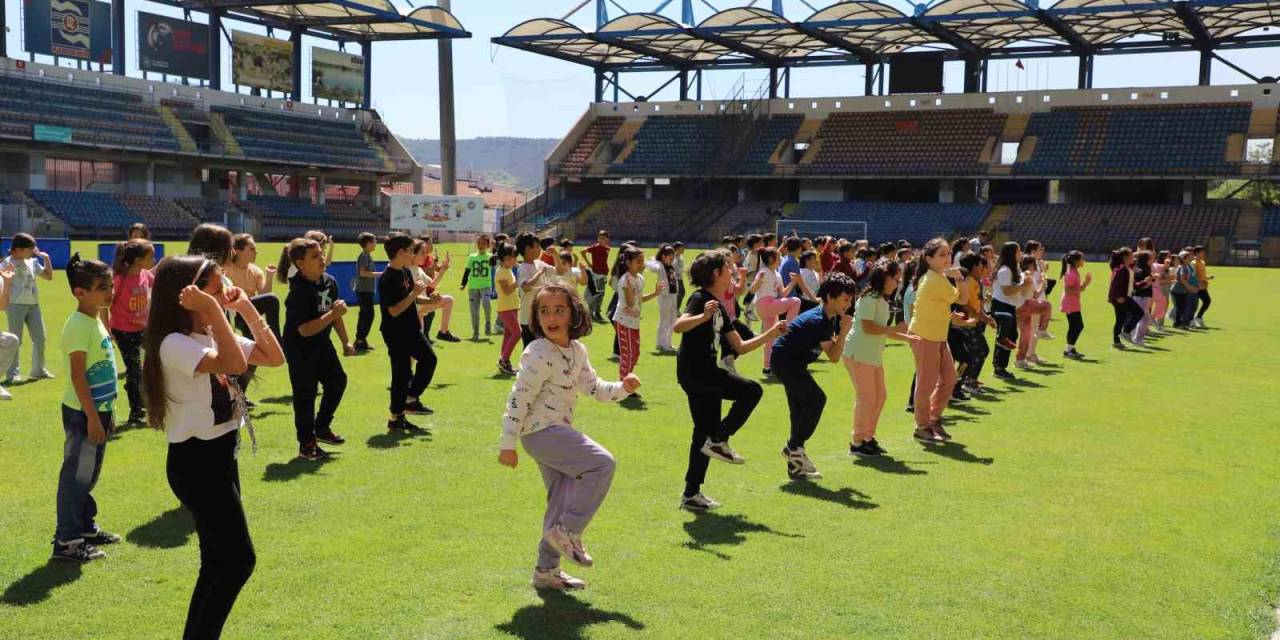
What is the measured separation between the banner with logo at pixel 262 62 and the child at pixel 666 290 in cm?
5419

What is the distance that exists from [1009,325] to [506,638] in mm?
10549

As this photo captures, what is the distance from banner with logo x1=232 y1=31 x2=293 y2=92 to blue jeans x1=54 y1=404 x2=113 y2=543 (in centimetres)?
6266

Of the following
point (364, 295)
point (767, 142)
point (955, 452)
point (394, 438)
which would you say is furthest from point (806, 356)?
point (767, 142)

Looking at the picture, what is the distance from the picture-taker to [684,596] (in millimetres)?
5648

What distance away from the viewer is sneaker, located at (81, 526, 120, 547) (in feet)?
20.4

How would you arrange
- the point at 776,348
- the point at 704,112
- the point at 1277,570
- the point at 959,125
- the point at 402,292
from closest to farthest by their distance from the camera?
the point at 1277,570, the point at 776,348, the point at 402,292, the point at 959,125, the point at 704,112

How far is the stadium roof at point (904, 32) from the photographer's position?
46.2 metres

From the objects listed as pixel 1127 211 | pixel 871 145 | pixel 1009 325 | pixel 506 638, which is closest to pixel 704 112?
pixel 871 145

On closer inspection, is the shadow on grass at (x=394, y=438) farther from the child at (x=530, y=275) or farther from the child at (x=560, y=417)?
the child at (x=560, y=417)

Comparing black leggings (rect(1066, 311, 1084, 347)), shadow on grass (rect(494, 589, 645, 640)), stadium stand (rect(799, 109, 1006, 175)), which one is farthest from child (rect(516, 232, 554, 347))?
stadium stand (rect(799, 109, 1006, 175))

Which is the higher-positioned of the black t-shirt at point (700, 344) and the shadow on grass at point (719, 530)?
the black t-shirt at point (700, 344)

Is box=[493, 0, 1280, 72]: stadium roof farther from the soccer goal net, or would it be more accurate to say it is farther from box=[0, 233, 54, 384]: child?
box=[0, 233, 54, 384]: child

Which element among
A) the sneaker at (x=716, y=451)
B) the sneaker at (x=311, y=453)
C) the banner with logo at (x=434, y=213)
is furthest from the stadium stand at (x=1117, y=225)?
the sneaker at (x=311, y=453)

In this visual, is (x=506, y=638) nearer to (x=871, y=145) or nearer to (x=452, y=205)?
(x=452, y=205)
